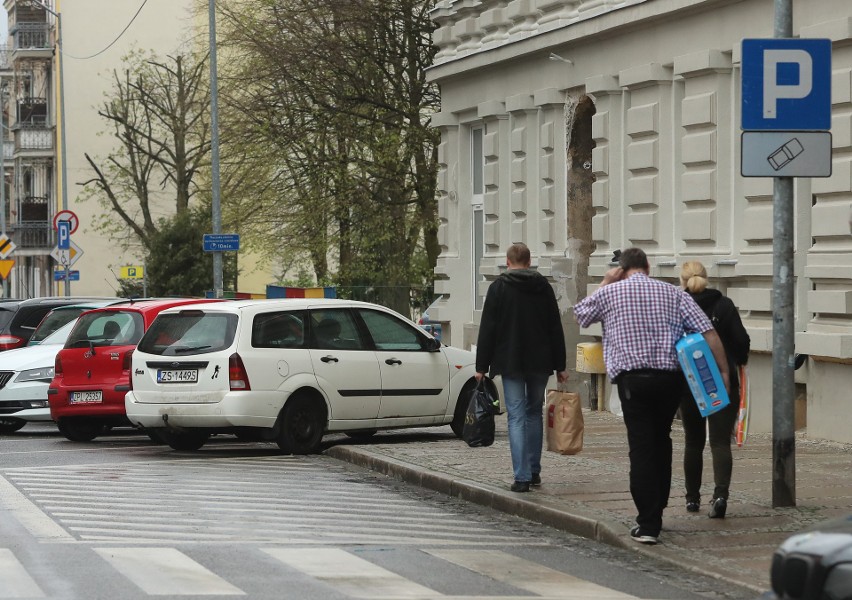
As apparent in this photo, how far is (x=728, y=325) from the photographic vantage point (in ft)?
37.3

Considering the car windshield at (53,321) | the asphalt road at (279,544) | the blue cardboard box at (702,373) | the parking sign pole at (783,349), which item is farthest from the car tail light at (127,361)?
the blue cardboard box at (702,373)

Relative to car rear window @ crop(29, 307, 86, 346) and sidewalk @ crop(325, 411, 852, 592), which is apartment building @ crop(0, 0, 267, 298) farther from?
sidewalk @ crop(325, 411, 852, 592)

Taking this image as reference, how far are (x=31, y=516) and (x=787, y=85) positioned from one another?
588 centimetres

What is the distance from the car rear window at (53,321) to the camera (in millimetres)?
22780

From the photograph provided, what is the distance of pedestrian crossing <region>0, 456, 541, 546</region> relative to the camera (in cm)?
1090

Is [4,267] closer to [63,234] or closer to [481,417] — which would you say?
[63,234]

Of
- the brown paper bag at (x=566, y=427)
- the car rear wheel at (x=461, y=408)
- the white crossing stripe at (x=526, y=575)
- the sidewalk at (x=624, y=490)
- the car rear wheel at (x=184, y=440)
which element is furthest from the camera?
the car rear wheel at (x=461, y=408)

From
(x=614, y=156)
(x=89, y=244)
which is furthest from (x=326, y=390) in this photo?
(x=89, y=244)

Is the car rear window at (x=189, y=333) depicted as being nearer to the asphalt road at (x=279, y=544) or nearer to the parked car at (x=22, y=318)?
the asphalt road at (x=279, y=544)

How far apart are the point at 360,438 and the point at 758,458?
5.24 m

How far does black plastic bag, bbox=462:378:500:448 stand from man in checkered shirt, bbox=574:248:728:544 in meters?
2.71

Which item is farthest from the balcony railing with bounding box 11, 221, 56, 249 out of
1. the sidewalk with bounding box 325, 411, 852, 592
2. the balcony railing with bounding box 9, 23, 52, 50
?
the sidewalk with bounding box 325, 411, 852, 592

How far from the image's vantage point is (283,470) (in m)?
15.5

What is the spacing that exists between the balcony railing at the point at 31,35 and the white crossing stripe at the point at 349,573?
73.8 metres
